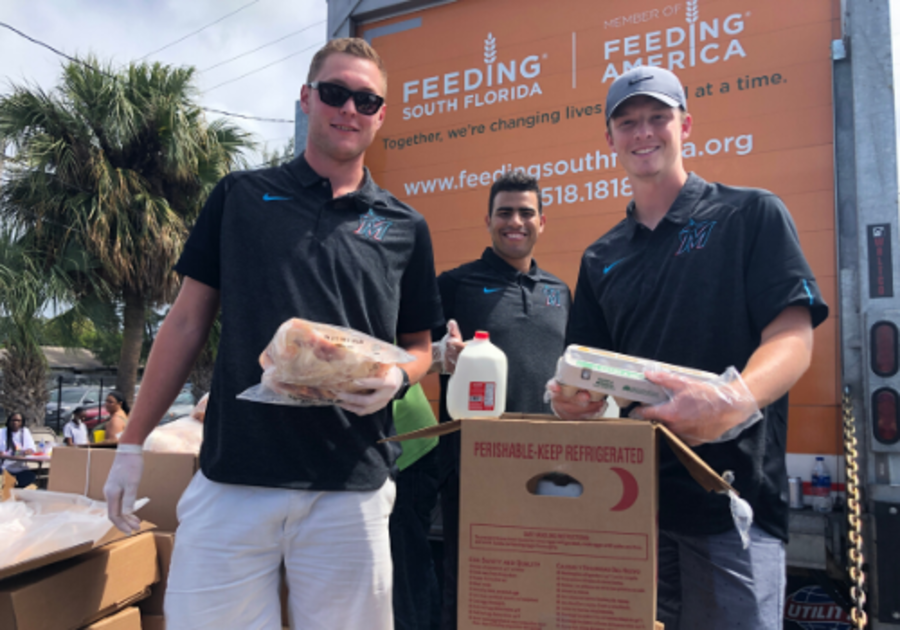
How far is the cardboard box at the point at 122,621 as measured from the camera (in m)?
2.36

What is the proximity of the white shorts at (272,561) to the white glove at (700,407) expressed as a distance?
856 mm

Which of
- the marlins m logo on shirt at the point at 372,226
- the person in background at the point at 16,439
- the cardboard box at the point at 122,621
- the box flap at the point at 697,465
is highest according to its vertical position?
the marlins m logo on shirt at the point at 372,226

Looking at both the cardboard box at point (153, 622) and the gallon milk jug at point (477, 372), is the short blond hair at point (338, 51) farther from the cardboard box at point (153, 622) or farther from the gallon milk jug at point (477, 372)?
the cardboard box at point (153, 622)

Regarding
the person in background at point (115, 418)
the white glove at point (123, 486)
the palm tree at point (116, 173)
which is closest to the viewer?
the white glove at point (123, 486)

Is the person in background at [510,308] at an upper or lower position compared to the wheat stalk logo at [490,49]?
lower

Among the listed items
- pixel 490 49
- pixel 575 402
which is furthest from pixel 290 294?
pixel 490 49

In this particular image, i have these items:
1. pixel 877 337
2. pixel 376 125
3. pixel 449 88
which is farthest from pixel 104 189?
pixel 877 337

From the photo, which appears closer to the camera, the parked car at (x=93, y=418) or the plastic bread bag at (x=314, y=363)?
the plastic bread bag at (x=314, y=363)

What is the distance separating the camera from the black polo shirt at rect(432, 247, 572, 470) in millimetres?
2795

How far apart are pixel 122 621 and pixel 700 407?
7.92ft

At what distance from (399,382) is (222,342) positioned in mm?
531

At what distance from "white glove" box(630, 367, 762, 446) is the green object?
6.22ft

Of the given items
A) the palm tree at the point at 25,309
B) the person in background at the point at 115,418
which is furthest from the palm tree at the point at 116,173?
the person in background at the point at 115,418

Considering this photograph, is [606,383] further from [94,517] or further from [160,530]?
[160,530]
